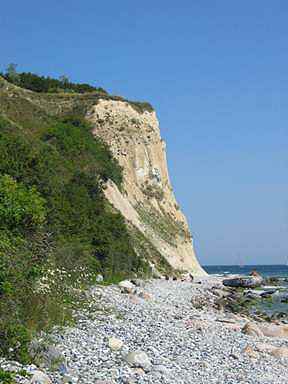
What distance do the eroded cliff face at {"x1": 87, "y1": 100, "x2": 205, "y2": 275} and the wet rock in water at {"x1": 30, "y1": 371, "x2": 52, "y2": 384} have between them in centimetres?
4482

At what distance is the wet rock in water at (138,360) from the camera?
41.6 feet

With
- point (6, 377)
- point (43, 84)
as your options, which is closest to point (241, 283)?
point (43, 84)

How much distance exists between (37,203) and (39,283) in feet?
15.5

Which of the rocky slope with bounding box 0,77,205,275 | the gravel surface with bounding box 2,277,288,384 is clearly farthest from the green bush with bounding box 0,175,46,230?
the rocky slope with bounding box 0,77,205,275

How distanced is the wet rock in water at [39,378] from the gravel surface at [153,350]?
358mm

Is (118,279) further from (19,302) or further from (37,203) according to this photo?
(19,302)

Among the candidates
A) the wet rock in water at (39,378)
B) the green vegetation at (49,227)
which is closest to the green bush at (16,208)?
the green vegetation at (49,227)

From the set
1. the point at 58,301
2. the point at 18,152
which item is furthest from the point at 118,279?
the point at 58,301

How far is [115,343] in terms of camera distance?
13.9 meters

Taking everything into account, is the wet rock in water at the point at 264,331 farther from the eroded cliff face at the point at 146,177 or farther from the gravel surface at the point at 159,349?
the eroded cliff face at the point at 146,177

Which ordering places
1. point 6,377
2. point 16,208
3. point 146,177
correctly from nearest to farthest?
point 6,377 → point 16,208 → point 146,177

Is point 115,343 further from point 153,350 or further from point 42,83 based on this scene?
point 42,83

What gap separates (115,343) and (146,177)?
179 feet

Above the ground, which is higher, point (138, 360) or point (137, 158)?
point (137, 158)
